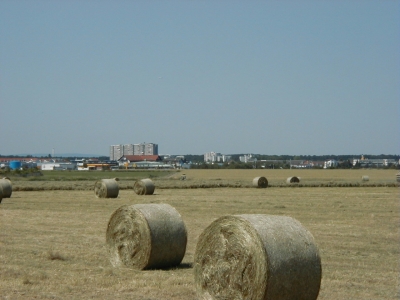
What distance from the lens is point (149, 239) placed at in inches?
512

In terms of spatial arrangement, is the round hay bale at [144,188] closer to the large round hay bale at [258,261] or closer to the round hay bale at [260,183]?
the round hay bale at [260,183]

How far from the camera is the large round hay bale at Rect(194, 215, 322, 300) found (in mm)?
8766

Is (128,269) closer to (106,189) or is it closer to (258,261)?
(258,261)

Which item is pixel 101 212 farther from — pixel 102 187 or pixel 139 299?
pixel 139 299

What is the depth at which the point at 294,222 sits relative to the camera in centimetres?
959

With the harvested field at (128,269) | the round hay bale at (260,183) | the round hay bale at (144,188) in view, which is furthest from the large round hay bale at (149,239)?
the round hay bale at (260,183)

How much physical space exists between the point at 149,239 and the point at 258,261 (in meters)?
4.46

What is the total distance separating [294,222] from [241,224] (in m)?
0.81

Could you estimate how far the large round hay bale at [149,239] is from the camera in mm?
13063

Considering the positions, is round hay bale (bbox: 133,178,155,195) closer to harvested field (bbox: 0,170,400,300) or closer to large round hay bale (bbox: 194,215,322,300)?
harvested field (bbox: 0,170,400,300)

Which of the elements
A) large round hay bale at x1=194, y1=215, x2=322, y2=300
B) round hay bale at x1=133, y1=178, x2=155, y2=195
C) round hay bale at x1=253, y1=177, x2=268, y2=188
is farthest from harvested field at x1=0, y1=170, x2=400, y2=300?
round hay bale at x1=253, y1=177, x2=268, y2=188

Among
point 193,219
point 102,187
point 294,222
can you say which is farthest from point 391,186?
point 294,222

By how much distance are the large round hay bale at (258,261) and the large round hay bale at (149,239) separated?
294cm

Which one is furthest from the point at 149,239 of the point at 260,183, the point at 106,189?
the point at 260,183
